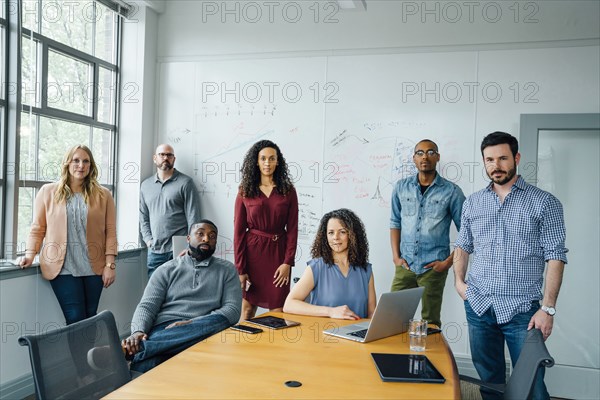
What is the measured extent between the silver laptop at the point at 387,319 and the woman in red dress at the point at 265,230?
3.86 feet

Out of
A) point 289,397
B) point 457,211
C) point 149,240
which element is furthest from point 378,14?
point 289,397

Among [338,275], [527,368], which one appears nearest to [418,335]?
[527,368]

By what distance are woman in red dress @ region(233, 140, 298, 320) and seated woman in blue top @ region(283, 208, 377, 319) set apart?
68cm

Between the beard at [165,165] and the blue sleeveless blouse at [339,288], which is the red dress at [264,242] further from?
the beard at [165,165]

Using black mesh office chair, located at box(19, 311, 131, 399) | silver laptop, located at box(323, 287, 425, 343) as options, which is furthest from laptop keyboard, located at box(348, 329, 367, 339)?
black mesh office chair, located at box(19, 311, 131, 399)

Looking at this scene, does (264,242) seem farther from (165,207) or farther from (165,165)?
(165,165)

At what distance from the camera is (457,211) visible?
3717 mm

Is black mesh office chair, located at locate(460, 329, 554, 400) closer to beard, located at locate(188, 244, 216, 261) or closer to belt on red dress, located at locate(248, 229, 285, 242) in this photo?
beard, located at locate(188, 244, 216, 261)

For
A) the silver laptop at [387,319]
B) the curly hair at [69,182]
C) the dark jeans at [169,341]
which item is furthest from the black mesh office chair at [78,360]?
the curly hair at [69,182]

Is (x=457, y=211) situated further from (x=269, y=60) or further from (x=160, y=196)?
(x=160, y=196)

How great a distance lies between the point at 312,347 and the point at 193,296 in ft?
3.47

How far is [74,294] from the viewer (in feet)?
11.5

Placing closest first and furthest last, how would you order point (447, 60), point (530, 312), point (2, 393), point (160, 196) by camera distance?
1. point (530, 312)
2. point (2, 393)
3. point (447, 60)
4. point (160, 196)

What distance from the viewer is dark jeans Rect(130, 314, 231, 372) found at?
8.79ft
